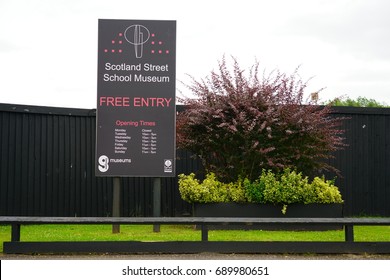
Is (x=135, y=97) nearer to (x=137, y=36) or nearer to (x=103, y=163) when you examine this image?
(x=137, y=36)

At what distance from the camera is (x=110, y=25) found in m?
11.9

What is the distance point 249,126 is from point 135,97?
7.85 feet

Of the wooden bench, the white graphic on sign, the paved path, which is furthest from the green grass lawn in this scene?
the white graphic on sign

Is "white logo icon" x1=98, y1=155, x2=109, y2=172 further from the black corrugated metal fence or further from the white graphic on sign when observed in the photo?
the black corrugated metal fence

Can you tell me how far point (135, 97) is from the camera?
39.4ft

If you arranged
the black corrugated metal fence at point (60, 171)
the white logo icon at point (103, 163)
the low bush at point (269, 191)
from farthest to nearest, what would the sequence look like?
the black corrugated metal fence at point (60, 171)
the low bush at point (269, 191)
the white logo icon at point (103, 163)

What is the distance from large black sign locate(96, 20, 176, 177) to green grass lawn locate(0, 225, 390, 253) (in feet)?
3.88

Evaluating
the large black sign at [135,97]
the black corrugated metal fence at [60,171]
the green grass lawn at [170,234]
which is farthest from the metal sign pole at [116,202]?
the black corrugated metal fence at [60,171]

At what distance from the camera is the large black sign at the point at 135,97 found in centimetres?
1194

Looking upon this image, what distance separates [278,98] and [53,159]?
17.7 feet

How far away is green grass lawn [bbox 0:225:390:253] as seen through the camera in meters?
11.1

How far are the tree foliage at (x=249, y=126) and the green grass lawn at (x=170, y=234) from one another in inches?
62.5

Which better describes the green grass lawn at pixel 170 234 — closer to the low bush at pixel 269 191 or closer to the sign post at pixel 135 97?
the low bush at pixel 269 191

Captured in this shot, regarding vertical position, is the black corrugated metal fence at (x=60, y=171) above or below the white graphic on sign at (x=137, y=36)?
below
